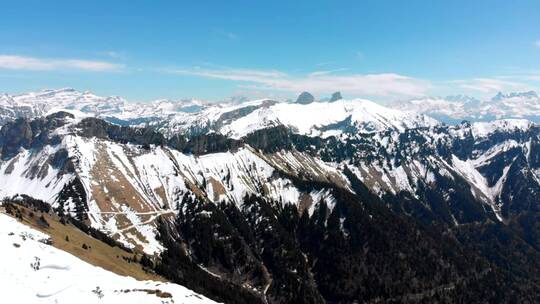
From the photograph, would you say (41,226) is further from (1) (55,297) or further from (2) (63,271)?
(1) (55,297)

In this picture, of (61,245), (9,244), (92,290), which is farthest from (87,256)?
(92,290)

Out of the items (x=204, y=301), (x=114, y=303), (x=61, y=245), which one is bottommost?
(x=61, y=245)

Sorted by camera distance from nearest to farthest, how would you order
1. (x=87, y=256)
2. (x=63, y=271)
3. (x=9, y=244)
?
(x=63, y=271)
(x=9, y=244)
(x=87, y=256)

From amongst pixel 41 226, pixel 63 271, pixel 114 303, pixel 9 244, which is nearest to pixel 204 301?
pixel 114 303

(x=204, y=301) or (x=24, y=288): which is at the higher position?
(x=24, y=288)

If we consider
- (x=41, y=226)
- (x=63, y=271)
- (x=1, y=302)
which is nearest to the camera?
(x=1, y=302)

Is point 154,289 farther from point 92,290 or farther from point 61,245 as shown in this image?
point 61,245

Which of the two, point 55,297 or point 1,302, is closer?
point 1,302
